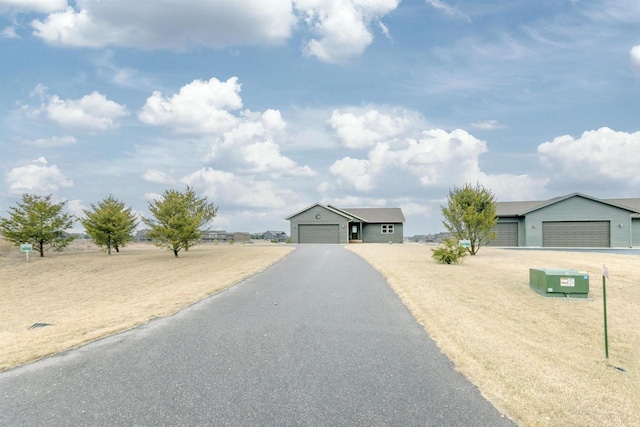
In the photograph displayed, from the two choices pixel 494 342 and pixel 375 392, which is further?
pixel 494 342

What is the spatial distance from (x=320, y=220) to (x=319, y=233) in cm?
152

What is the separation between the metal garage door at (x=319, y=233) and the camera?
46.3 meters

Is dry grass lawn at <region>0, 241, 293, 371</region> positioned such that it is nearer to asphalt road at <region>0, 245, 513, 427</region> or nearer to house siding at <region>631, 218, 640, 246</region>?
asphalt road at <region>0, 245, 513, 427</region>

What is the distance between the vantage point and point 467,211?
86.7 ft

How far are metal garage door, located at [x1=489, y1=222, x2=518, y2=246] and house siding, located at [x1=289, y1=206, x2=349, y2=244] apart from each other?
1592 cm

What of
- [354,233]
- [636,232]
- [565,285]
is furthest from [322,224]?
[565,285]

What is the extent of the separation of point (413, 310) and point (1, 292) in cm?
1958

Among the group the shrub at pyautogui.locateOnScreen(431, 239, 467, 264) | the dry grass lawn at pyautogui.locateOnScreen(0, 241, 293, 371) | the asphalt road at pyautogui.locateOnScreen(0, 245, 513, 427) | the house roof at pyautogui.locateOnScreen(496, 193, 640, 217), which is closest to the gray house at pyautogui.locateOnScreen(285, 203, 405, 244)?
the house roof at pyautogui.locateOnScreen(496, 193, 640, 217)

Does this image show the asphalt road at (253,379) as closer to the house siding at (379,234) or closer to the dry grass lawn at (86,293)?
the dry grass lawn at (86,293)

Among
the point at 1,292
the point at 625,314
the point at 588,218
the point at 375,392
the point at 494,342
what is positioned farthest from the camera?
the point at 588,218

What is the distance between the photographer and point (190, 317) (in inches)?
339

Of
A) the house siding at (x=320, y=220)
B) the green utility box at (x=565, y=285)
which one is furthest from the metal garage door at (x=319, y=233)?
the green utility box at (x=565, y=285)

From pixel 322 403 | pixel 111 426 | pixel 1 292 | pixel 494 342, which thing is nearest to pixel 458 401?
pixel 322 403

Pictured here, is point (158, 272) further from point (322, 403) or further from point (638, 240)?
point (638, 240)
